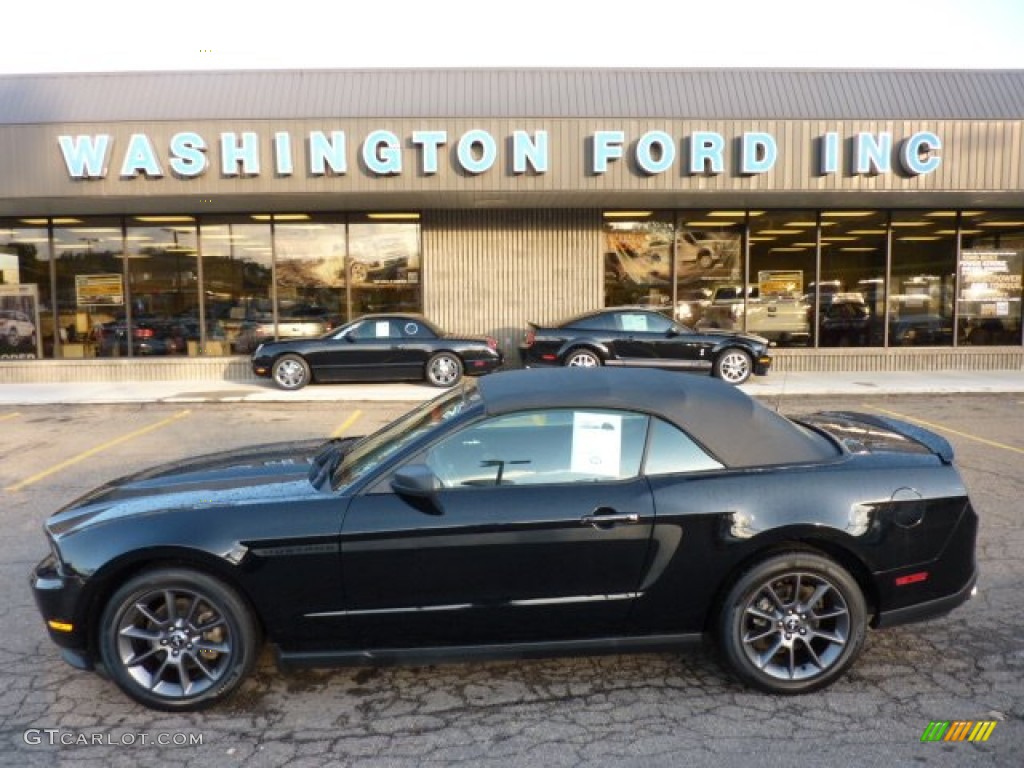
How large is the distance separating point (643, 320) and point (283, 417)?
6546 millimetres

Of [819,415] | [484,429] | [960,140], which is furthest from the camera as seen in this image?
[960,140]

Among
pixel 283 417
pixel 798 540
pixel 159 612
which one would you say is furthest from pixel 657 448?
pixel 283 417

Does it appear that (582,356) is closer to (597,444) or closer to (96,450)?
(96,450)

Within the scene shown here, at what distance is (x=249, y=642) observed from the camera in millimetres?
3410

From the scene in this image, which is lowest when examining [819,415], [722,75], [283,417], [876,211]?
[283,417]

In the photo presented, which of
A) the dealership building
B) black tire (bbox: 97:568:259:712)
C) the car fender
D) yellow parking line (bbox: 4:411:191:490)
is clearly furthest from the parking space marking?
yellow parking line (bbox: 4:411:191:490)

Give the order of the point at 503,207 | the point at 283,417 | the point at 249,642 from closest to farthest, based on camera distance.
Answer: the point at 249,642 < the point at 283,417 < the point at 503,207

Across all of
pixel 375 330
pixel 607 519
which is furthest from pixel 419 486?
pixel 375 330

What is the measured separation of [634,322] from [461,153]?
165 inches

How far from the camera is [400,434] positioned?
13.1ft

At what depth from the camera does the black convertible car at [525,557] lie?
3.40 meters

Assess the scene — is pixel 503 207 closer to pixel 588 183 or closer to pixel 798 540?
pixel 588 183

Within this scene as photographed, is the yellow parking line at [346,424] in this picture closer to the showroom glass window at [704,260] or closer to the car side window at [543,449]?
the car side window at [543,449]

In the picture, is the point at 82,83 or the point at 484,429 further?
the point at 82,83
